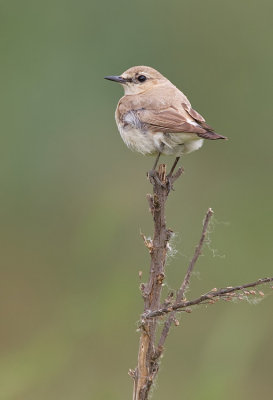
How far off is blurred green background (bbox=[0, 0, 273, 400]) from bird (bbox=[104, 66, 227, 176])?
0.79 meters

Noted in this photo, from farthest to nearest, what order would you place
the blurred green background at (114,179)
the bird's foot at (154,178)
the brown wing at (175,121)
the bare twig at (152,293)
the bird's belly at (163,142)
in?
the blurred green background at (114,179)
the bird's belly at (163,142)
the brown wing at (175,121)
the bird's foot at (154,178)
the bare twig at (152,293)

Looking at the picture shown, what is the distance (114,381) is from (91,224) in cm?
86

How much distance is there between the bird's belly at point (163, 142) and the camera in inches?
149

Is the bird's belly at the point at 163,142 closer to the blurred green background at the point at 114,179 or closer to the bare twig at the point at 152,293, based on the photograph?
the bare twig at the point at 152,293

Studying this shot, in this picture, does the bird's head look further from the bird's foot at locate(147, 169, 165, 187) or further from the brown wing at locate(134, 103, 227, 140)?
the bird's foot at locate(147, 169, 165, 187)

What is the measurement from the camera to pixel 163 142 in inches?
150

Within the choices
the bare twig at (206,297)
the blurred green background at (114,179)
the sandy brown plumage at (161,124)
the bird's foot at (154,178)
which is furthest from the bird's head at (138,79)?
the bare twig at (206,297)

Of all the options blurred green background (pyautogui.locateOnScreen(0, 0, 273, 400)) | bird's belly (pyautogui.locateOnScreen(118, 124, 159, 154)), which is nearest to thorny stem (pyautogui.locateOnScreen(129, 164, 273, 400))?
bird's belly (pyautogui.locateOnScreen(118, 124, 159, 154))

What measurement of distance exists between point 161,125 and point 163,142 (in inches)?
3.0

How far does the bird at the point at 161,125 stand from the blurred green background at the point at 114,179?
2.58 ft

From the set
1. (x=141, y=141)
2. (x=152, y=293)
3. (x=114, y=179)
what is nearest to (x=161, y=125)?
(x=141, y=141)

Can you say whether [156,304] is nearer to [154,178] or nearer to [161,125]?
[154,178]

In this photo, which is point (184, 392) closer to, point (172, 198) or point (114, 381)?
point (114, 381)

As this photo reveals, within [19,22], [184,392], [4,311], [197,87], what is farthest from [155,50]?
[184,392]
